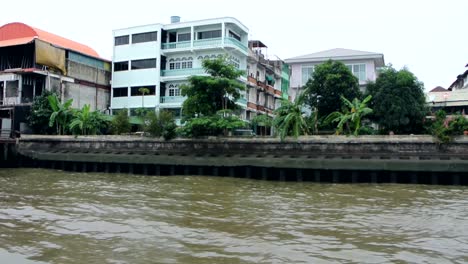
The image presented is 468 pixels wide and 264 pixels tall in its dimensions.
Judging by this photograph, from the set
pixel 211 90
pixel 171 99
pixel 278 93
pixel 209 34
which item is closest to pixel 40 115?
pixel 171 99

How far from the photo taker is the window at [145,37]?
3849 cm

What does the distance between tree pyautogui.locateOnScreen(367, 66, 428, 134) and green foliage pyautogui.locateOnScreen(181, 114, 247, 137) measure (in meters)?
10.5

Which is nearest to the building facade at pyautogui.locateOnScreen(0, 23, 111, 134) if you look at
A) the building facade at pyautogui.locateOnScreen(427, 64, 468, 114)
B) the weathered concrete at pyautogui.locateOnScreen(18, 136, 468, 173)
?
the weathered concrete at pyautogui.locateOnScreen(18, 136, 468, 173)

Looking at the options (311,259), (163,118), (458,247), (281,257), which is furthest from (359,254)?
(163,118)

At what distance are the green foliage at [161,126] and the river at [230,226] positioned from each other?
9.78m

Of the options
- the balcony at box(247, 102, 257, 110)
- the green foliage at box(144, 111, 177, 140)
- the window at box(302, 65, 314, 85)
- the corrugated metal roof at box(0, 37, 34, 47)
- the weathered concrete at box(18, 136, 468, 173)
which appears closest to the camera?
the weathered concrete at box(18, 136, 468, 173)

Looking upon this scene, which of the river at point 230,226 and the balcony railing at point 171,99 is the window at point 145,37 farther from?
the river at point 230,226

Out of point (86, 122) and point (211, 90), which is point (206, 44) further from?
point (86, 122)

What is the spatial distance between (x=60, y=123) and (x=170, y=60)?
40.4 feet

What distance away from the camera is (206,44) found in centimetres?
3631

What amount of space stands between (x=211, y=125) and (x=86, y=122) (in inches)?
472

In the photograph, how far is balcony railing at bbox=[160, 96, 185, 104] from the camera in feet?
122

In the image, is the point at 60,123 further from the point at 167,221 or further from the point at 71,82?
the point at 167,221

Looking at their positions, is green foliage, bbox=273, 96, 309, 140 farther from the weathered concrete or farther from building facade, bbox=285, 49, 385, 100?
building facade, bbox=285, 49, 385, 100
